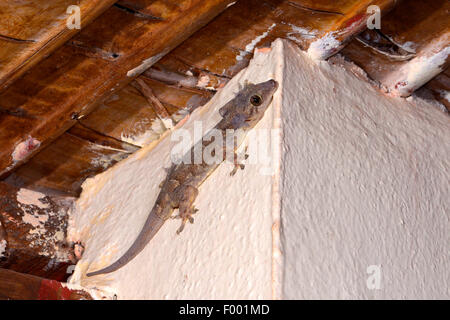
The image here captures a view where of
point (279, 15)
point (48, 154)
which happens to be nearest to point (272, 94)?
point (279, 15)

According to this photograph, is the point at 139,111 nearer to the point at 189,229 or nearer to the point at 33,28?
the point at 189,229

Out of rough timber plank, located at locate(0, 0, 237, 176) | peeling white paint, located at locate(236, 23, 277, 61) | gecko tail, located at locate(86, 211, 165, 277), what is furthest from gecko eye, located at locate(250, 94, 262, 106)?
gecko tail, located at locate(86, 211, 165, 277)

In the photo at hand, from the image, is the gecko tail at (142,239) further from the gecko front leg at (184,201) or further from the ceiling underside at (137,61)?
the ceiling underside at (137,61)

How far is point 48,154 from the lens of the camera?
10.5ft

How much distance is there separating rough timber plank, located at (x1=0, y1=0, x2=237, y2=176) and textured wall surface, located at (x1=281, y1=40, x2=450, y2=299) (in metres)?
0.54

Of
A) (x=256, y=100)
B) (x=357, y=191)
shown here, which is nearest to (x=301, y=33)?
(x=256, y=100)

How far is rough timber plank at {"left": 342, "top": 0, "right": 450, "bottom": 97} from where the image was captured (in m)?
2.69

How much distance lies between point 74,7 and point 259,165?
0.92 metres

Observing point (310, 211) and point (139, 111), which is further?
point (139, 111)

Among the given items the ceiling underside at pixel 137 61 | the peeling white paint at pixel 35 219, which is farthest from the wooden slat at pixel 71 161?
the peeling white paint at pixel 35 219

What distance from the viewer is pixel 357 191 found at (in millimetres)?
2350

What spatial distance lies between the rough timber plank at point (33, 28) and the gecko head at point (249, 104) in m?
0.74

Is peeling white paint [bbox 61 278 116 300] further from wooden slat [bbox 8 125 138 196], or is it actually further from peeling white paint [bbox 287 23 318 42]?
peeling white paint [bbox 287 23 318 42]

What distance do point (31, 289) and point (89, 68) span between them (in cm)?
99
